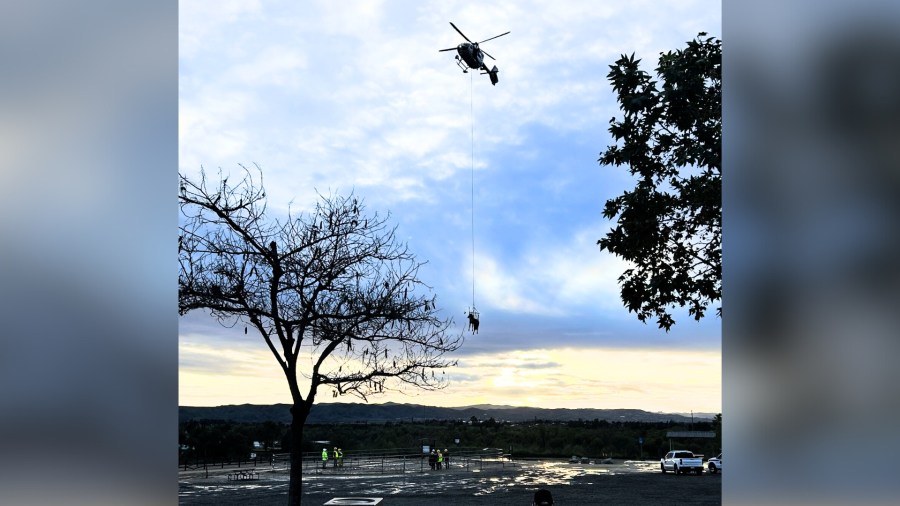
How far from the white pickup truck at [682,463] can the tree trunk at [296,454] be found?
28234 millimetres

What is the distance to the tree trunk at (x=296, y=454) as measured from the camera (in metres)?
10.1

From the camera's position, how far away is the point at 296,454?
10.4m

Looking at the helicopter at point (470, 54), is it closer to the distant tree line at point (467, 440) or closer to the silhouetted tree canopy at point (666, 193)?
the silhouetted tree canopy at point (666, 193)

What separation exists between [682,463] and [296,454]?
28.6 m

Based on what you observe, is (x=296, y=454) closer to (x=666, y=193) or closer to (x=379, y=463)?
(x=666, y=193)

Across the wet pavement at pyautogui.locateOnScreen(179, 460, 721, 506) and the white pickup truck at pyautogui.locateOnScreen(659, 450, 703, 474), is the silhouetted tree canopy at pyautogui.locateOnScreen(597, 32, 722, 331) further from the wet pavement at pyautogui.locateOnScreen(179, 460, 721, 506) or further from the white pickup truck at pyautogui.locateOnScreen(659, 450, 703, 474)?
the white pickup truck at pyautogui.locateOnScreen(659, 450, 703, 474)

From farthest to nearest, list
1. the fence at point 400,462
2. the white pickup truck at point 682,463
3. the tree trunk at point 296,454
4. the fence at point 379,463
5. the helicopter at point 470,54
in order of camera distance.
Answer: the fence at point 400,462, the fence at point 379,463, the white pickup truck at point 682,463, the helicopter at point 470,54, the tree trunk at point 296,454

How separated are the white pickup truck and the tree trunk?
92.6 ft

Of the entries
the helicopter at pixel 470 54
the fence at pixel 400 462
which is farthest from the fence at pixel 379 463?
the helicopter at pixel 470 54

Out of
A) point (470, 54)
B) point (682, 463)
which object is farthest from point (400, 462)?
point (470, 54)

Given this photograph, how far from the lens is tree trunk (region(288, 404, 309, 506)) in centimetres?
1008
